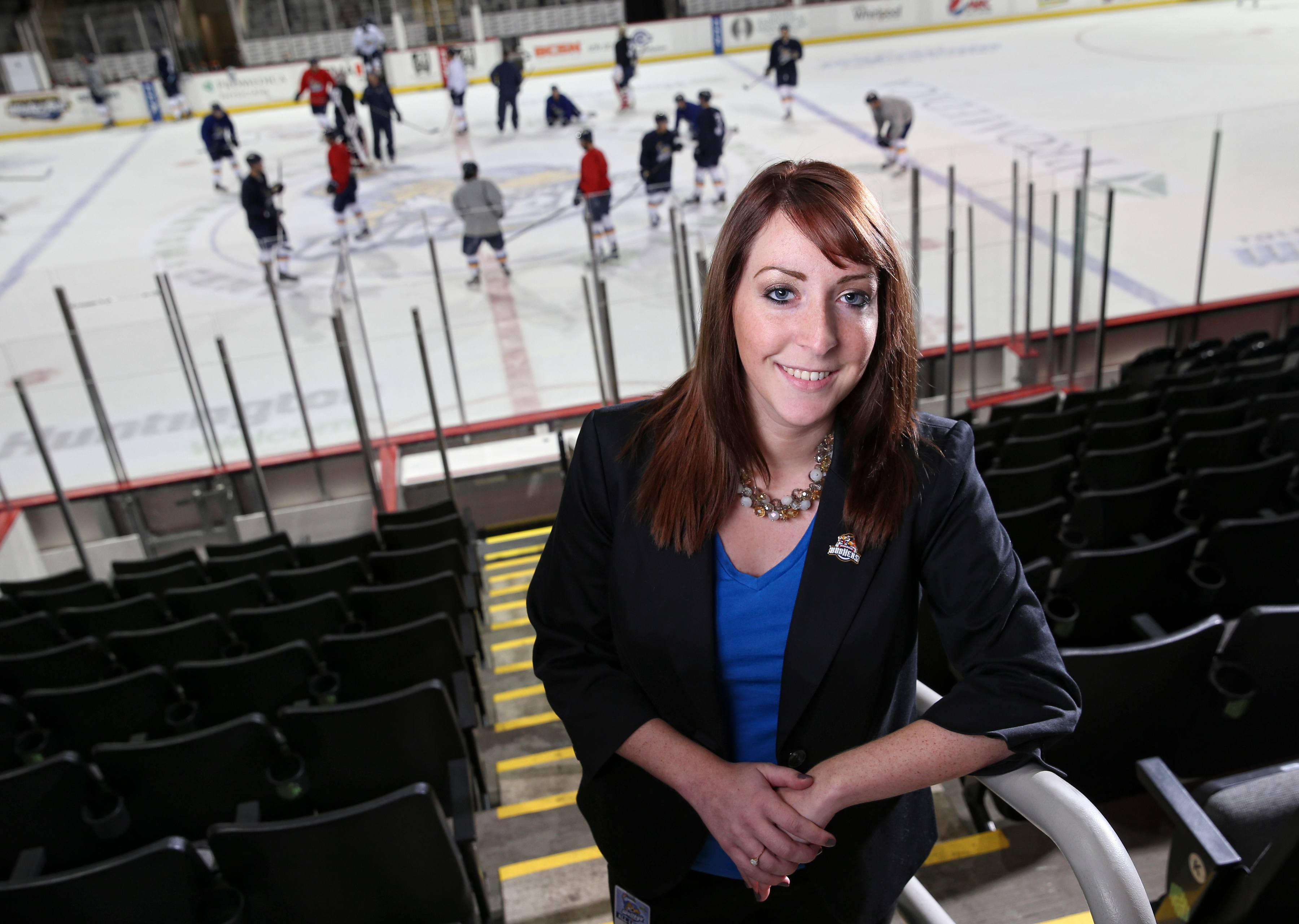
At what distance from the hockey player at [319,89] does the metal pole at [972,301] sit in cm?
1191

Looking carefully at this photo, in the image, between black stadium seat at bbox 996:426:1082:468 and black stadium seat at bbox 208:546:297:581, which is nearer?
black stadium seat at bbox 996:426:1082:468

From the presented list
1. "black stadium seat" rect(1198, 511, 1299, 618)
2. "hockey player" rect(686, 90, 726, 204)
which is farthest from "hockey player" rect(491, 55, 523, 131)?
"black stadium seat" rect(1198, 511, 1299, 618)

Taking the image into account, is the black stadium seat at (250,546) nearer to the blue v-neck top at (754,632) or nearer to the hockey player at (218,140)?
the blue v-neck top at (754,632)

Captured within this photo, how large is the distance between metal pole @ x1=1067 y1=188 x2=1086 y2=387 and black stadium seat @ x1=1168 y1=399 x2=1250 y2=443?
293 cm

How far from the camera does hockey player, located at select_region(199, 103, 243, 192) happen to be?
42.8 feet

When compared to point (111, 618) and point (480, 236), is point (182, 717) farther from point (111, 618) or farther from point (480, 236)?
point (480, 236)

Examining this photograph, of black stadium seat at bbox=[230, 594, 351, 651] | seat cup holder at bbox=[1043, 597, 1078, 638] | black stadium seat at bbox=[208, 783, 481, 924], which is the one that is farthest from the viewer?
black stadium seat at bbox=[230, 594, 351, 651]

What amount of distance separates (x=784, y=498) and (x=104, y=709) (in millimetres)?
2406

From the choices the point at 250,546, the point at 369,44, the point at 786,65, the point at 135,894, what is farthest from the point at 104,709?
the point at 369,44

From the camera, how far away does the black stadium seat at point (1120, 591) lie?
2.54 metres

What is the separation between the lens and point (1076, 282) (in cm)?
681

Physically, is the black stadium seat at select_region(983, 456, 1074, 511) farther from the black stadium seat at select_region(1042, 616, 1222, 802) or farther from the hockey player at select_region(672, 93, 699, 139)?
the hockey player at select_region(672, 93, 699, 139)

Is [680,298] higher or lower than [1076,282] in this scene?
higher

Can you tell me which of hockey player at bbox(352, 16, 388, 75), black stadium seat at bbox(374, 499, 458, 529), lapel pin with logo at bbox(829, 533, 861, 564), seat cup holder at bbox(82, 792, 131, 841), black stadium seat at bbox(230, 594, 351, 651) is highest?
hockey player at bbox(352, 16, 388, 75)
